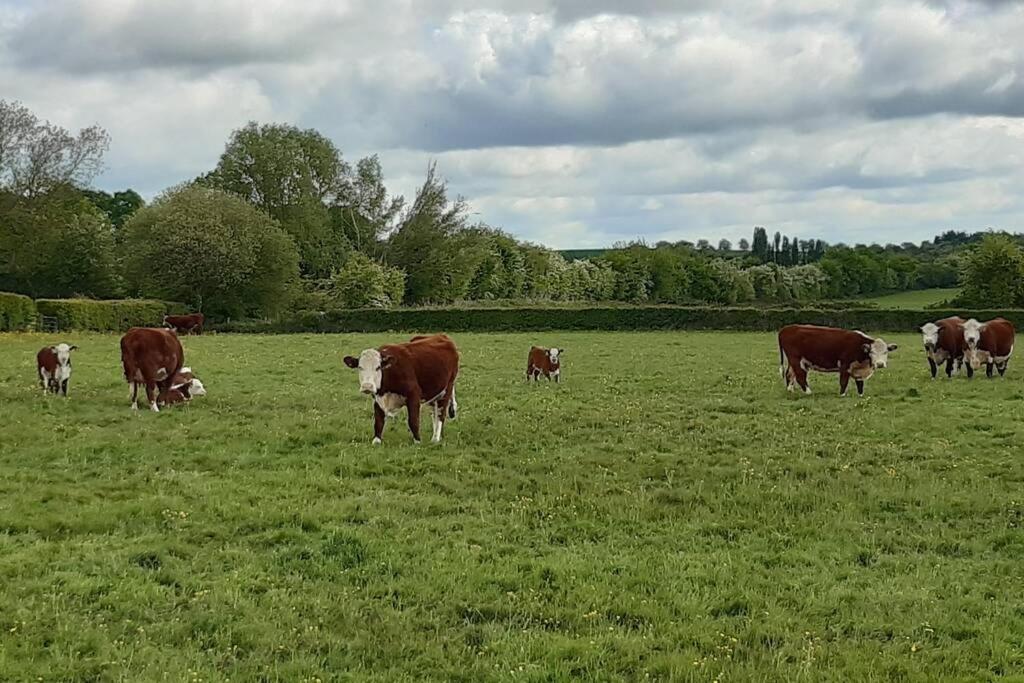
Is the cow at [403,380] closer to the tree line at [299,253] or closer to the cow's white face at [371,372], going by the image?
the cow's white face at [371,372]

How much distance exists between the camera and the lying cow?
18266 mm

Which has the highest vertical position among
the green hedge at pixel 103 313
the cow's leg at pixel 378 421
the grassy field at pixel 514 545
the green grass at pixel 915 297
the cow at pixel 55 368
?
the green grass at pixel 915 297

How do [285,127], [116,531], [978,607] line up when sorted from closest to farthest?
[978,607] → [116,531] → [285,127]

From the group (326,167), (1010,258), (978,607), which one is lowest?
(978,607)

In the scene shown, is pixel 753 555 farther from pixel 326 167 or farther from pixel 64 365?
pixel 326 167

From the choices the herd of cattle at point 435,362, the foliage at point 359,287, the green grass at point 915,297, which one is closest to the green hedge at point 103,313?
the foliage at point 359,287

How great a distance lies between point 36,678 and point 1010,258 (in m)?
73.8

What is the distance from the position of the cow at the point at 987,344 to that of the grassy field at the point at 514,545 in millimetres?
6029

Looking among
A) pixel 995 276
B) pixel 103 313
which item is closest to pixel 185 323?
pixel 103 313

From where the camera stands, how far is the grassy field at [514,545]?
6.59 metres

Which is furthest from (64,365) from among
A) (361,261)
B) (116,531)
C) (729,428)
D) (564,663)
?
(361,261)

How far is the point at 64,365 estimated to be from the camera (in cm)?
1945

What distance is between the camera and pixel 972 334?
77.9ft

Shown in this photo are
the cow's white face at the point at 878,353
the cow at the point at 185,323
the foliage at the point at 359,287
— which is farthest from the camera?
the foliage at the point at 359,287
